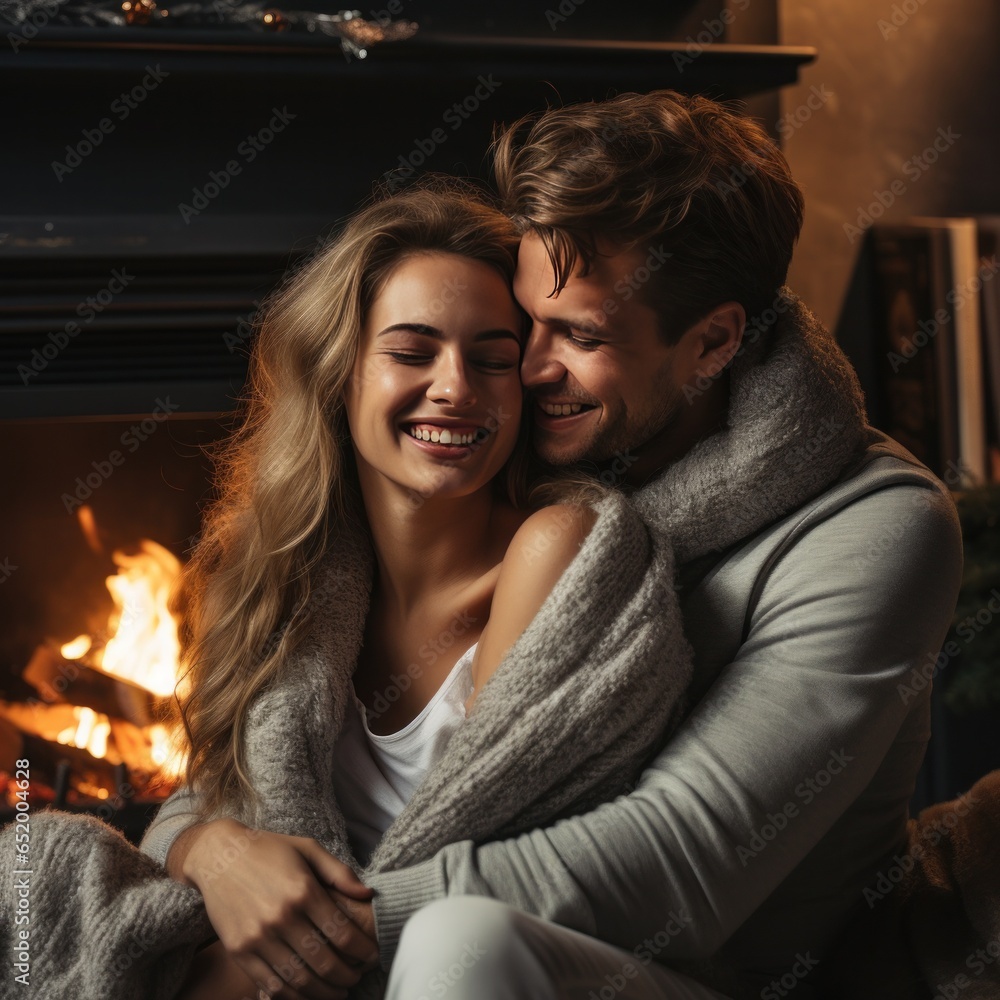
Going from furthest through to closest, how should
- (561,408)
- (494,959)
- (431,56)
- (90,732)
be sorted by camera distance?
(90,732)
(431,56)
(561,408)
(494,959)

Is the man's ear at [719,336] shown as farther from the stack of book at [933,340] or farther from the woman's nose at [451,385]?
the stack of book at [933,340]

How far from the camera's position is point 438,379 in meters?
1.21

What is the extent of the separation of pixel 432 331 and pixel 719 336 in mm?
335

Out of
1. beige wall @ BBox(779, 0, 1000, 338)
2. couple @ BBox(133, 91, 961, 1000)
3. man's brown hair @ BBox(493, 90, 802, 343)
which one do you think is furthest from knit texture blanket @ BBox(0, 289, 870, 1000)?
beige wall @ BBox(779, 0, 1000, 338)

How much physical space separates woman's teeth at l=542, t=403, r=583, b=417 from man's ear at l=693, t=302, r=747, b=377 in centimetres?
15

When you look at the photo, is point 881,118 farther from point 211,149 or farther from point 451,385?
point 451,385

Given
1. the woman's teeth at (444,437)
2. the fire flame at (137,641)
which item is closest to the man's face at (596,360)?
the woman's teeth at (444,437)

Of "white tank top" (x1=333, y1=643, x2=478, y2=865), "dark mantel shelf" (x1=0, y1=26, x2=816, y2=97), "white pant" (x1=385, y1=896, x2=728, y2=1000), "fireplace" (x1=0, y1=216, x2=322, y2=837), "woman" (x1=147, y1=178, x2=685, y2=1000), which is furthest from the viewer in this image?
"fireplace" (x1=0, y1=216, x2=322, y2=837)

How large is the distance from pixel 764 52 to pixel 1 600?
1664 millimetres

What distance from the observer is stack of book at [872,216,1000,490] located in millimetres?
2121

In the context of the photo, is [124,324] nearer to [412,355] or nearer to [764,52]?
[412,355]

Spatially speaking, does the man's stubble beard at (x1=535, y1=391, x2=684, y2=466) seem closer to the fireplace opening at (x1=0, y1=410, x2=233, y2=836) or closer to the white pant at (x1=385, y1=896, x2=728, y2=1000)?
the white pant at (x1=385, y1=896, x2=728, y2=1000)

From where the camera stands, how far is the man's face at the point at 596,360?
125 centimetres

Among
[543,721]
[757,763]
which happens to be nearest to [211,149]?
[543,721]
